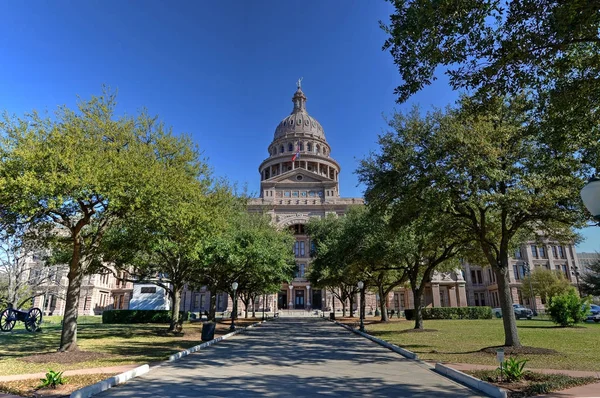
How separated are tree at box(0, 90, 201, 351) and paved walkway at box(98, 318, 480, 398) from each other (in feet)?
18.3

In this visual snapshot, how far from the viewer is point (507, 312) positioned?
1361cm

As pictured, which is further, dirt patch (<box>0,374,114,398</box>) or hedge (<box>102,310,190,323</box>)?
hedge (<box>102,310,190,323</box>)

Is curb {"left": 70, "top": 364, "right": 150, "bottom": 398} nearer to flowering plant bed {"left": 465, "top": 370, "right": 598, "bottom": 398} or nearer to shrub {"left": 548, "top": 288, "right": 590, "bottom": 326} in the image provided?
flowering plant bed {"left": 465, "top": 370, "right": 598, "bottom": 398}

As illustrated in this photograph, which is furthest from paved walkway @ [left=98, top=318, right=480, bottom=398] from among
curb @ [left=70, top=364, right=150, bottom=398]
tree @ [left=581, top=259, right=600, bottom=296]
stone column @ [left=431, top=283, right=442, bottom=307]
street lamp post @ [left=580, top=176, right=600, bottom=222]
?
stone column @ [left=431, top=283, right=442, bottom=307]

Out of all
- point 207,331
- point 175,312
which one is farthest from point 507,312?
point 175,312

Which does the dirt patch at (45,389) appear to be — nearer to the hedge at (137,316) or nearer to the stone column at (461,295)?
the hedge at (137,316)

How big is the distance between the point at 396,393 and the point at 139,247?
12788 millimetres

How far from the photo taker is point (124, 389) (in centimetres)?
818

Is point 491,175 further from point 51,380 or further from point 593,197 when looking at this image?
point 51,380

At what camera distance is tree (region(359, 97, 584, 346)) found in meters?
12.7

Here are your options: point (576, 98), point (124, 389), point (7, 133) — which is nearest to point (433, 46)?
point (576, 98)

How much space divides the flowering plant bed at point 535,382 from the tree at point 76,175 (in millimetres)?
11312

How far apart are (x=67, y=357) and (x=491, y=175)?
48.7 feet

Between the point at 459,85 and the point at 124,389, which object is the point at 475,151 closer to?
the point at 459,85
